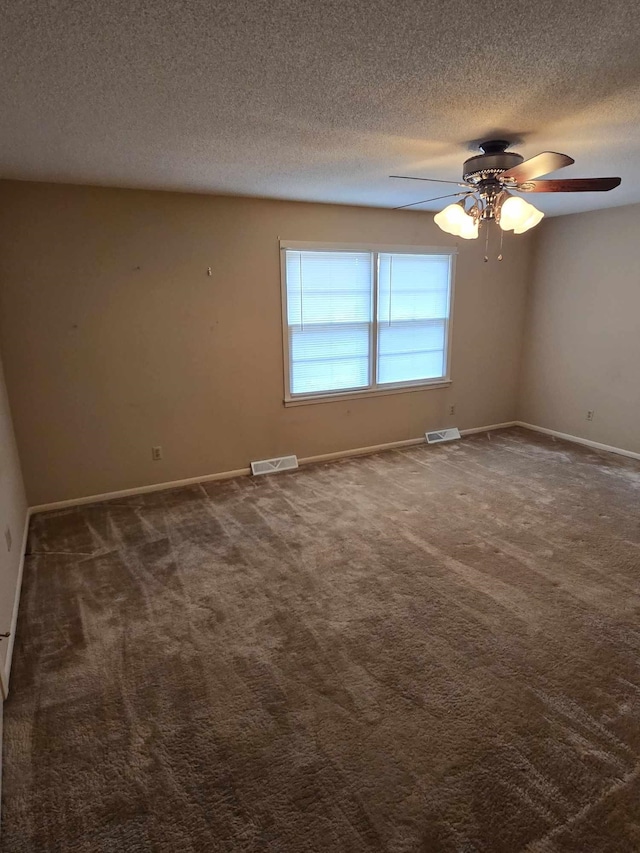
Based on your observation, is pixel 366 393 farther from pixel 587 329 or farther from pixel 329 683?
pixel 329 683

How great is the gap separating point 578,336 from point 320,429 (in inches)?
120

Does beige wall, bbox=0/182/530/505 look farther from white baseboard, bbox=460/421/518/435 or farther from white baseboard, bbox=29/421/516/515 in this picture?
white baseboard, bbox=460/421/518/435

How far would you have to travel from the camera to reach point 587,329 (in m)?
5.06

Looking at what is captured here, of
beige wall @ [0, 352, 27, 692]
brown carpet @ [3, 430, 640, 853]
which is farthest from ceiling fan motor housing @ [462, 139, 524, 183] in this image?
beige wall @ [0, 352, 27, 692]

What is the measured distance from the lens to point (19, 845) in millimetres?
1449

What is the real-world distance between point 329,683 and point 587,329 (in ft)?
15.4

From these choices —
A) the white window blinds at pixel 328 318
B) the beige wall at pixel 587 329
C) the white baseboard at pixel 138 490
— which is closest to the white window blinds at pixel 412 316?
the white window blinds at pixel 328 318

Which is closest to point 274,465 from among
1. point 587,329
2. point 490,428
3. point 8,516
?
point 8,516

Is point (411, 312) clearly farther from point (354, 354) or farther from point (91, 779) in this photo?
point (91, 779)

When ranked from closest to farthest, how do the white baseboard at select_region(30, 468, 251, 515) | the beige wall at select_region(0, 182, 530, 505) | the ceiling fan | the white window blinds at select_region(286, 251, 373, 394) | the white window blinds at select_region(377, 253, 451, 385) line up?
the ceiling fan < the beige wall at select_region(0, 182, 530, 505) < the white baseboard at select_region(30, 468, 251, 515) < the white window blinds at select_region(286, 251, 373, 394) < the white window blinds at select_region(377, 253, 451, 385)

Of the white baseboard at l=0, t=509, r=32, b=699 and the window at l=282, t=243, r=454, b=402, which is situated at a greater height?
the window at l=282, t=243, r=454, b=402

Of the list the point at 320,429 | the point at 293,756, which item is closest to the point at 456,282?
the point at 320,429

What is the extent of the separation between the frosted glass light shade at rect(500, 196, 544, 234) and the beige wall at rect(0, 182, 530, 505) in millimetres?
2156

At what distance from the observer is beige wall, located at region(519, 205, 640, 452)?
4.67 m
